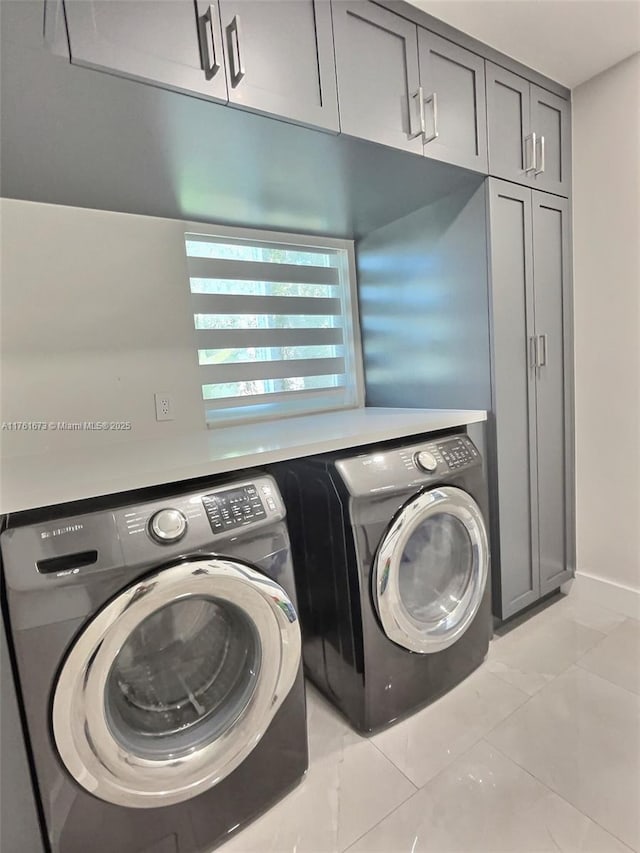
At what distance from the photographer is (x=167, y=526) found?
1.01m

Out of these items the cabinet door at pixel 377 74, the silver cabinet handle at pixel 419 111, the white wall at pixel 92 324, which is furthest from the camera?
the white wall at pixel 92 324

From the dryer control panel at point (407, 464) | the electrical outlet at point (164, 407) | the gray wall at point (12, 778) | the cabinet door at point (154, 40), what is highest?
the cabinet door at point (154, 40)

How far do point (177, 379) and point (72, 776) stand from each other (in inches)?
52.9

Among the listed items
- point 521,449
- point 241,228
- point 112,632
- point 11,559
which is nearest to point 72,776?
point 112,632

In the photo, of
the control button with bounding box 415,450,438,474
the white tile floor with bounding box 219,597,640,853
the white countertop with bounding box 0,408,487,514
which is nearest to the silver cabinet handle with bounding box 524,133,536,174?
the white countertop with bounding box 0,408,487,514

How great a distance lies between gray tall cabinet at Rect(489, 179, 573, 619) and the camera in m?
1.78

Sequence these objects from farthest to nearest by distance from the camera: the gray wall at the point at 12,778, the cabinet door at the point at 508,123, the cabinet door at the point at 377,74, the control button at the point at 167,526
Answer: the cabinet door at the point at 508,123 → the cabinet door at the point at 377,74 → the control button at the point at 167,526 → the gray wall at the point at 12,778

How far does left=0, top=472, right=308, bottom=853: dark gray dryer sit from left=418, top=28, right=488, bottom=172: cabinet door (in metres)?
1.32

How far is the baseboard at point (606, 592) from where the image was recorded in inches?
78.7

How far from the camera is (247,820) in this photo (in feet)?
3.90

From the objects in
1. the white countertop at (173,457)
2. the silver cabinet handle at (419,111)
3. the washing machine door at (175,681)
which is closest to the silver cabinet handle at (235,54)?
the silver cabinet handle at (419,111)

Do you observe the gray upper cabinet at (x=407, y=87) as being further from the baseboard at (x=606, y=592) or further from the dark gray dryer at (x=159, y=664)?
the baseboard at (x=606, y=592)

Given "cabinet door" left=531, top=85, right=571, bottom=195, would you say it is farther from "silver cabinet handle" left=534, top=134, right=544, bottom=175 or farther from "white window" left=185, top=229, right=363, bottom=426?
"white window" left=185, top=229, right=363, bottom=426

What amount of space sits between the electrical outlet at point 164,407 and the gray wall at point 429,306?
3.61 feet
